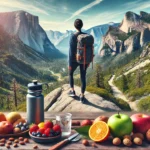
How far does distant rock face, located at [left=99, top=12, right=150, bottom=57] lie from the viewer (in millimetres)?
38431

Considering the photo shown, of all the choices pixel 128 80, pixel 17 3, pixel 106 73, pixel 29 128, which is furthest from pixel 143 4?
pixel 29 128

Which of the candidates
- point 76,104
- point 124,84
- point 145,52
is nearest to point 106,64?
point 145,52

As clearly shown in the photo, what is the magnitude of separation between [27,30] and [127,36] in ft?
111

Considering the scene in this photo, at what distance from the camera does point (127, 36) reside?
42.4 m

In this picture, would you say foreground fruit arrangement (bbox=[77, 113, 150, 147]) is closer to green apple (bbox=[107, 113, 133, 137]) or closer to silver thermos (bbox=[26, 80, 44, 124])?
green apple (bbox=[107, 113, 133, 137])

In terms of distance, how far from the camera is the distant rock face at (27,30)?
64500 mm

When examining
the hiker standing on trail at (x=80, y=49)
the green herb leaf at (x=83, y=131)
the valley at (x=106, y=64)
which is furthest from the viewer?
the valley at (x=106, y=64)

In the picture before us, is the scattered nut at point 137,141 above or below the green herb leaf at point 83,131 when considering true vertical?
below

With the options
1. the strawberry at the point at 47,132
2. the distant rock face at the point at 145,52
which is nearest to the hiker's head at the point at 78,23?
the strawberry at the point at 47,132

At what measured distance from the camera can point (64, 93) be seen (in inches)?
349

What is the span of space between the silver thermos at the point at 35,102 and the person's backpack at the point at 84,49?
4398mm

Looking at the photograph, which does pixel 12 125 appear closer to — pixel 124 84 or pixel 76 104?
pixel 76 104

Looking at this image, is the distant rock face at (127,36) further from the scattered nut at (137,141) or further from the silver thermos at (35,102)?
the scattered nut at (137,141)

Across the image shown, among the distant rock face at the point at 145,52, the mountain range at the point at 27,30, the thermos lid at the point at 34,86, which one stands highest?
the mountain range at the point at 27,30
